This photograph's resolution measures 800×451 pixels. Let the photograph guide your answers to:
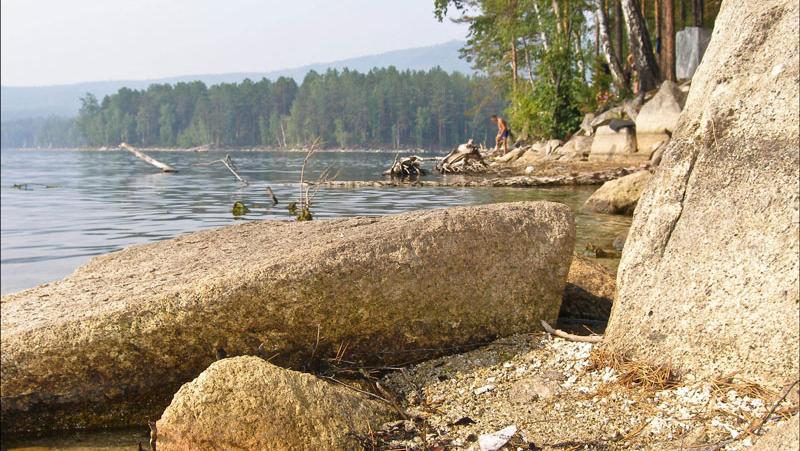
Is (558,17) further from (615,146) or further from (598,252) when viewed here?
(598,252)

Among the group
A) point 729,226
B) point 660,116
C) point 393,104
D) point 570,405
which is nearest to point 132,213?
point 660,116

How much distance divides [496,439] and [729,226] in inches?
62.2

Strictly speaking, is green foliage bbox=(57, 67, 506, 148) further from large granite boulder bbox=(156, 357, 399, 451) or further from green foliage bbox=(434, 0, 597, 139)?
large granite boulder bbox=(156, 357, 399, 451)

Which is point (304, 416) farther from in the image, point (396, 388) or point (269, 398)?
point (396, 388)

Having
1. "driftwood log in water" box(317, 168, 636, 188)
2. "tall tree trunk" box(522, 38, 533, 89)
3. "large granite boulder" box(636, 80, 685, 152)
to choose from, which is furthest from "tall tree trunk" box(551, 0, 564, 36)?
"driftwood log in water" box(317, 168, 636, 188)

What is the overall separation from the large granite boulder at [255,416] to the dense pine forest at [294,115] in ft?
322

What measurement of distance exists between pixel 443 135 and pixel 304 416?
113864 millimetres

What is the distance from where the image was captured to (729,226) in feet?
12.2

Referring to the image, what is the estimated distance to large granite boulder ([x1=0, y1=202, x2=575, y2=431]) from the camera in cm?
424

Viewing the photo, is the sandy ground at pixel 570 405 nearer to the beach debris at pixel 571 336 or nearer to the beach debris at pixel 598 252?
the beach debris at pixel 571 336

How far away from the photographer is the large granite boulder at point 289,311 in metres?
4.24

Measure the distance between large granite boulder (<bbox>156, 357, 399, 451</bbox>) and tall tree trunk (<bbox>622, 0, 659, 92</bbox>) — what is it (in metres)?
24.6

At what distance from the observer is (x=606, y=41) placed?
94.3 feet

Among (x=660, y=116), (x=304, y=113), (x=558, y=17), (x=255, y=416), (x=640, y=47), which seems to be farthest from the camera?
(x=304, y=113)
